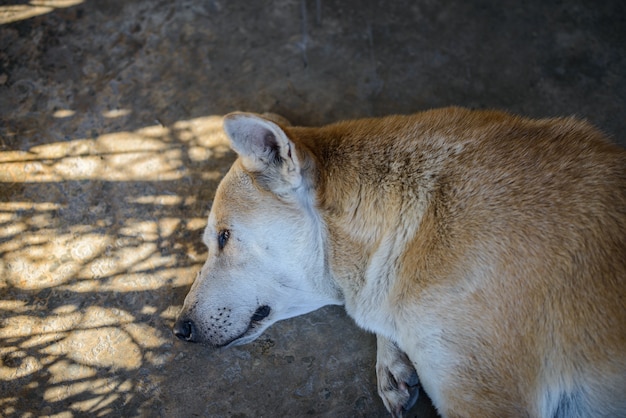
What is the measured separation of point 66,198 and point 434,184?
2442mm

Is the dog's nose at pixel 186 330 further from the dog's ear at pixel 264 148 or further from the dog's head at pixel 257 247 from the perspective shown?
the dog's ear at pixel 264 148

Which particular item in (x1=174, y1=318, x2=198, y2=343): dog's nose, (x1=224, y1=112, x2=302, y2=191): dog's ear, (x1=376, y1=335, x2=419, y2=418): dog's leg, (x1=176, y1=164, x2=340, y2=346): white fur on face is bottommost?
(x1=376, y1=335, x2=419, y2=418): dog's leg

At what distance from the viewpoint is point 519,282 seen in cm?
208

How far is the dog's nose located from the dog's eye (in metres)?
0.44

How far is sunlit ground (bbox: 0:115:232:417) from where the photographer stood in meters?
2.87

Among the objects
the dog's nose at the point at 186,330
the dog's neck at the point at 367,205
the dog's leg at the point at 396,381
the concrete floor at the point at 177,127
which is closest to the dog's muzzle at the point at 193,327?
the dog's nose at the point at 186,330

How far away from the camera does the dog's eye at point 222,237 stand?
2.56 metres

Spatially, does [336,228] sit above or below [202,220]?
above

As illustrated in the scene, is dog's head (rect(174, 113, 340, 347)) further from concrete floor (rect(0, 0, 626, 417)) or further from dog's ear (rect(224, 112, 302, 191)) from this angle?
concrete floor (rect(0, 0, 626, 417))

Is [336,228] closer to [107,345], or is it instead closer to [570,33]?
[107,345]

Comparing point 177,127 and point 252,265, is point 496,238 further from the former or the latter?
point 177,127

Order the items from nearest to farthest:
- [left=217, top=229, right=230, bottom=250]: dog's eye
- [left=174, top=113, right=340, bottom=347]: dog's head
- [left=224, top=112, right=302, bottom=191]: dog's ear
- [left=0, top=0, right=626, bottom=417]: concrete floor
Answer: [left=224, top=112, right=302, bottom=191]: dog's ear
[left=174, top=113, right=340, bottom=347]: dog's head
[left=217, top=229, right=230, bottom=250]: dog's eye
[left=0, top=0, right=626, bottom=417]: concrete floor

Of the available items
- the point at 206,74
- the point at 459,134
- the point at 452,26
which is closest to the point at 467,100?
the point at 452,26

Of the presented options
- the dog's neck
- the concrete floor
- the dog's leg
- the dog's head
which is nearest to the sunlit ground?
the concrete floor
